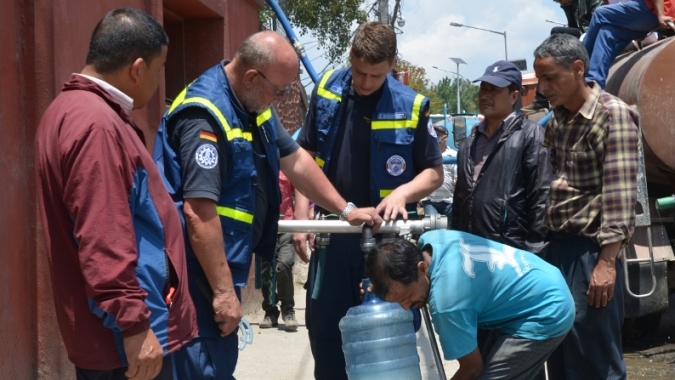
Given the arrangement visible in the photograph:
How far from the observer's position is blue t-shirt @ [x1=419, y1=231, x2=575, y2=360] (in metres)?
3.81

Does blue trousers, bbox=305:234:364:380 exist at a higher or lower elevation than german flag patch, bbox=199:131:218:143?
lower

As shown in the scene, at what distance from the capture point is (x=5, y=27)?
16.2 ft

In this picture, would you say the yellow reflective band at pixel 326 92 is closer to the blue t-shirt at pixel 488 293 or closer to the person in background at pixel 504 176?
the blue t-shirt at pixel 488 293

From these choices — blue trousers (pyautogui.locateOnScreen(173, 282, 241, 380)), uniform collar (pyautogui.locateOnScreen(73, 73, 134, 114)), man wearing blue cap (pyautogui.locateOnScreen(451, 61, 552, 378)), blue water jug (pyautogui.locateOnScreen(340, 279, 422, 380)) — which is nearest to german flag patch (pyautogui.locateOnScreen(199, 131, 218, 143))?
uniform collar (pyautogui.locateOnScreen(73, 73, 134, 114))

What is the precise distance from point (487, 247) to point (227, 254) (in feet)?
4.02

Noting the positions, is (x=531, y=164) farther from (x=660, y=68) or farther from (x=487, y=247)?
(x=660, y=68)

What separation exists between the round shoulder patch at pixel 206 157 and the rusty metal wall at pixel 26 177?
6.38ft

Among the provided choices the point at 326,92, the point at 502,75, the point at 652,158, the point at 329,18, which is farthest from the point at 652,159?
the point at 329,18

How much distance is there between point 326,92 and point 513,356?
1.64 metres

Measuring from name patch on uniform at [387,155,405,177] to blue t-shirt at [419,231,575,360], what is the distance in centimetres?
45

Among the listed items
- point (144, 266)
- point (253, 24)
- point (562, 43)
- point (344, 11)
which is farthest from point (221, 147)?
point (344, 11)

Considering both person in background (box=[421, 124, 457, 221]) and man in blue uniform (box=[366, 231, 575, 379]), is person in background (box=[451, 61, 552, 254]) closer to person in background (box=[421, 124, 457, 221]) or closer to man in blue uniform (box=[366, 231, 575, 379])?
man in blue uniform (box=[366, 231, 575, 379])

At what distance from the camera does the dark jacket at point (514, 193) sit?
5070 millimetres

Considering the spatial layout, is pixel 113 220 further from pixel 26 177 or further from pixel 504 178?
pixel 504 178
